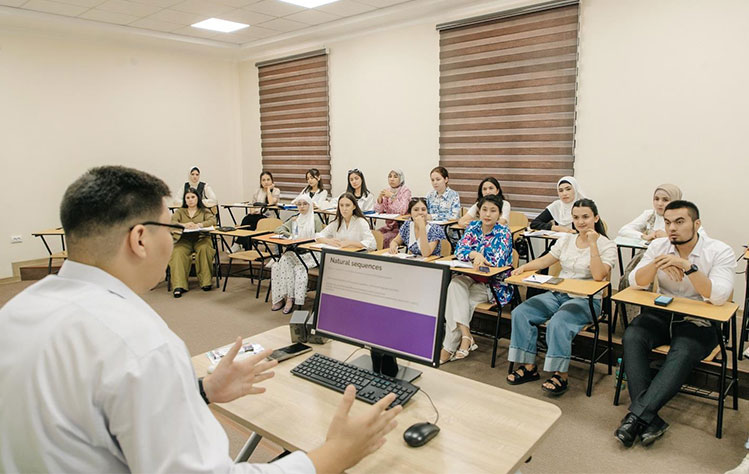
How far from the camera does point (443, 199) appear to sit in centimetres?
598

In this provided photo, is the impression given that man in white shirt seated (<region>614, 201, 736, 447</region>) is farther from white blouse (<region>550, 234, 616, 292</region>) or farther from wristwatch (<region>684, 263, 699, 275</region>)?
white blouse (<region>550, 234, 616, 292</region>)

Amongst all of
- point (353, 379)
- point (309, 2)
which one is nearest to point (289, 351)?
point (353, 379)

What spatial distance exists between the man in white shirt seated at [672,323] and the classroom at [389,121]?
13 cm

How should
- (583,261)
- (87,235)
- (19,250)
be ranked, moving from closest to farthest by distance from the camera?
(87,235), (583,261), (19,250)

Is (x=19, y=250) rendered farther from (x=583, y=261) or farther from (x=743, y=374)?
(x=743, y=374)

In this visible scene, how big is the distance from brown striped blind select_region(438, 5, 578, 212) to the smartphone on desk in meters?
4.28

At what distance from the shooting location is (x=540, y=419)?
1.44m

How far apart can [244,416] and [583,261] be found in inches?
113

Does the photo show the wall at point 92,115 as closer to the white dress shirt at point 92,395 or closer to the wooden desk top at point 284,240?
the wooden desk top at point 284,240

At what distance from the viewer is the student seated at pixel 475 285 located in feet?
12.5

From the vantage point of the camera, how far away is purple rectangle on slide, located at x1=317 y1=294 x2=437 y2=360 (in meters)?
1.62

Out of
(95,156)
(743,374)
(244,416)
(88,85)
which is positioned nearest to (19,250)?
(95,156)

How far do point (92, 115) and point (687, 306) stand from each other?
25.2 ft

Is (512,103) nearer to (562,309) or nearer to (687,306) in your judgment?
(562,309)
